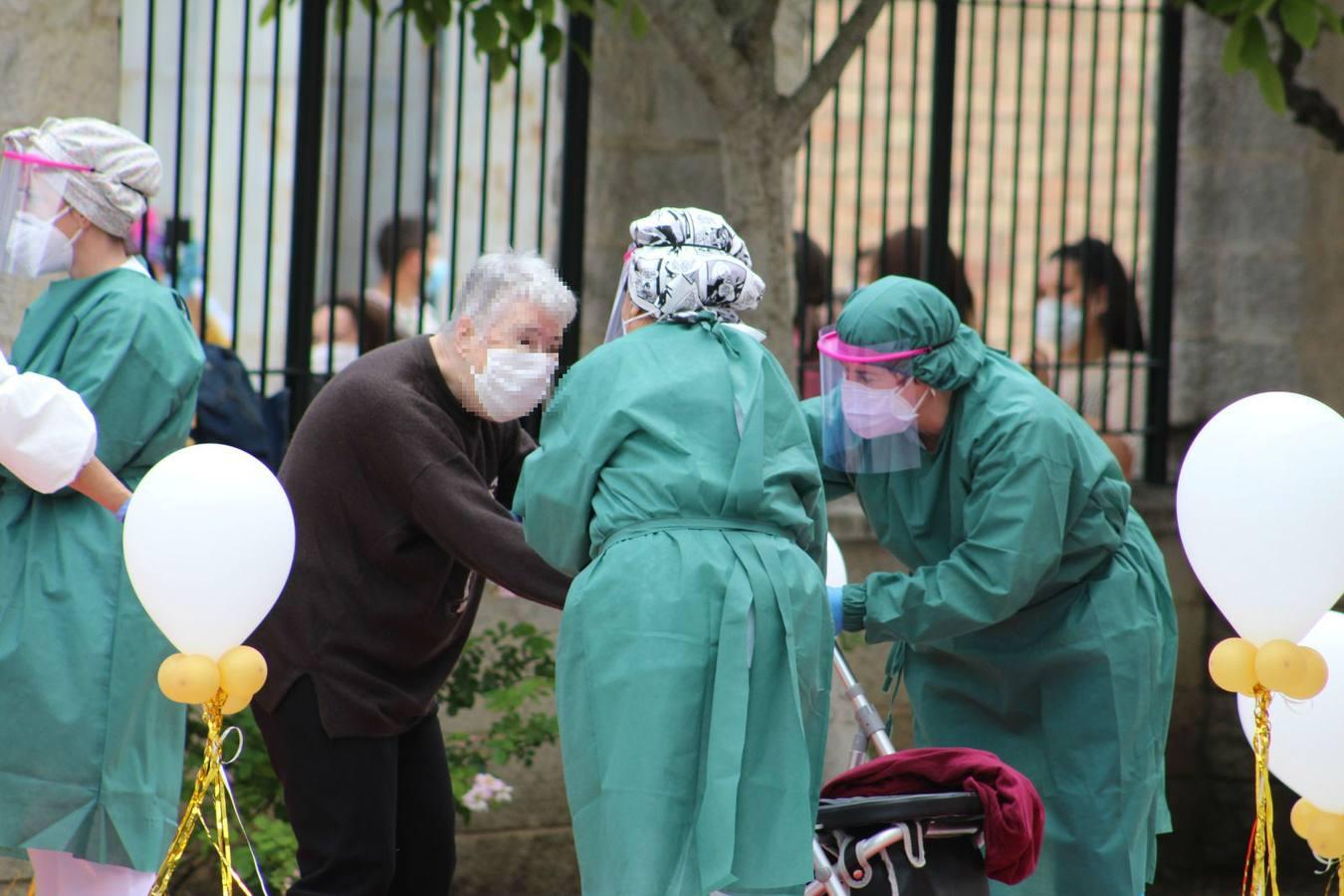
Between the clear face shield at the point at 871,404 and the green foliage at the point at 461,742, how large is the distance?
58.1 inches

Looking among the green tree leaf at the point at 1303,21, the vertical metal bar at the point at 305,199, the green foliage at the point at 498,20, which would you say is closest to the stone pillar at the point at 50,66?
the green foliage at the point at 498,20

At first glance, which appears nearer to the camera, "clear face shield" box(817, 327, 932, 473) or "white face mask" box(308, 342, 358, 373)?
"clear face shield" box(817, 327, 932, 473)

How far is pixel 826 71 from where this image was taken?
16.9ft

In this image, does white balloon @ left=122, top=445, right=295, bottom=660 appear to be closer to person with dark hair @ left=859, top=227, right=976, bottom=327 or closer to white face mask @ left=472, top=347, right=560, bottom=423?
white face mask @ left=472, top=347, right=560, bottom=423

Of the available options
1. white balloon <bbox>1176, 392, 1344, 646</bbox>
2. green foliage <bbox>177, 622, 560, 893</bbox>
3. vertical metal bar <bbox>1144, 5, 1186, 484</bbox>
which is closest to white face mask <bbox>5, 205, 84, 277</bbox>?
green foliage <bbox>177, 622, 560, 893</bbox>

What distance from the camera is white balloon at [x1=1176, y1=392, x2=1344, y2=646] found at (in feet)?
10.5

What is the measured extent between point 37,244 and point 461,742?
80.2 inches

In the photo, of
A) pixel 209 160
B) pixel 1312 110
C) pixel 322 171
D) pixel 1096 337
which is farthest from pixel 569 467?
pixel 1096 337

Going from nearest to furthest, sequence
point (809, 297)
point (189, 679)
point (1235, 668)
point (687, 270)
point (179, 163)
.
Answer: point (189, 679) < point (1235, 668) < point (687, 270) < point (179, 163) < point (809, 297)

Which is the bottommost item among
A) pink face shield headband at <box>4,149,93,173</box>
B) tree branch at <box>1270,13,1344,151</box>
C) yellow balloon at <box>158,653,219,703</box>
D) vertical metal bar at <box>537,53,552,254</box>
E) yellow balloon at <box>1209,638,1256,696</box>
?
yellow balloon at <box>158,653,219,703</box>

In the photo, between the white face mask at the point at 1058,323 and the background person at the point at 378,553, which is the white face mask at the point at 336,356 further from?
the background person at the point at 378,553

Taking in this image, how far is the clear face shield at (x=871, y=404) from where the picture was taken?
400cm

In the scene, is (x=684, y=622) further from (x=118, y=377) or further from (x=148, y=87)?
(x=148, y=87)

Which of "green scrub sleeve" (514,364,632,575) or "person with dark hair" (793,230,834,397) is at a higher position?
"person with dark hair" (793,230,834,397)
